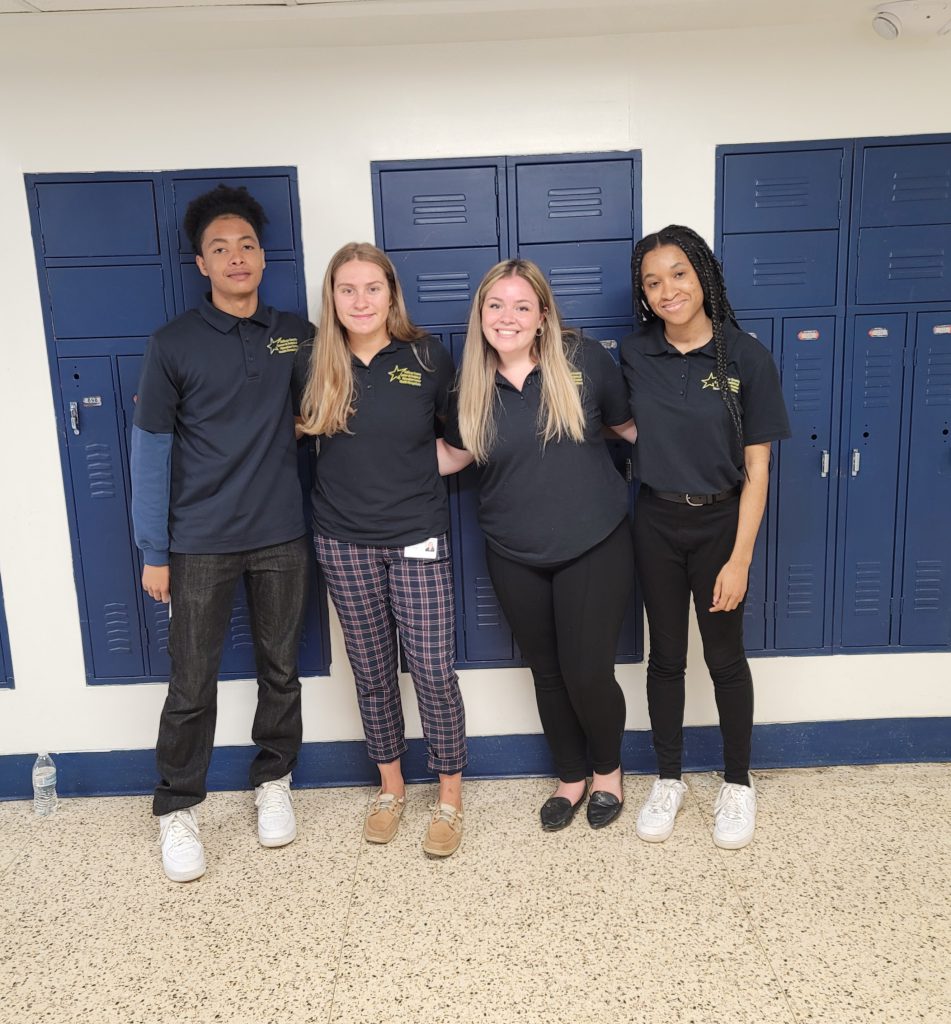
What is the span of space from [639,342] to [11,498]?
204 cm

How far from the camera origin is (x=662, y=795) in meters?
2.50

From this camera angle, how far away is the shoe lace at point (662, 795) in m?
2.48

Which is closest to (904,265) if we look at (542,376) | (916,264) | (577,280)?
(916,264)

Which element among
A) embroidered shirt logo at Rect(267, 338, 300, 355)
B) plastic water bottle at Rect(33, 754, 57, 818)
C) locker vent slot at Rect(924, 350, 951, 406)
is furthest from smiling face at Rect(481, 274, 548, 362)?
plastic water bottle at Rect(33, 754, 57, 818)

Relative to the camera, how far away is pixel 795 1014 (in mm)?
1783

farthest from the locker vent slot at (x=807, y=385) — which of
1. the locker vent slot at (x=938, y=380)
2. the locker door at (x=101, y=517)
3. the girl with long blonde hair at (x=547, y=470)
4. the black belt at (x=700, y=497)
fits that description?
the locker door at (x=101, y=517)

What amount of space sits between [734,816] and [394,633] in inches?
44.5

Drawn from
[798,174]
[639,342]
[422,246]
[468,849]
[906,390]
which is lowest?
[468,849]

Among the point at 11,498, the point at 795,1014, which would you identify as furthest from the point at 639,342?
the point at 11,498

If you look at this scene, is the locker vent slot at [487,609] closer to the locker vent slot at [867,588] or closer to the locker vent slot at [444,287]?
the locker vent slot at [444,287]

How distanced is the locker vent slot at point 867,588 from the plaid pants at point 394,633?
1.37 metres

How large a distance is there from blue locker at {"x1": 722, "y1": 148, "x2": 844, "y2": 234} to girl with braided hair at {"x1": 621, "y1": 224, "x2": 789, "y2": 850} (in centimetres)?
38

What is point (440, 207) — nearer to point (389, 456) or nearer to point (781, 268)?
point (389, 456)

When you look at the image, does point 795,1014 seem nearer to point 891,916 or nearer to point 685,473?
point 891,916
